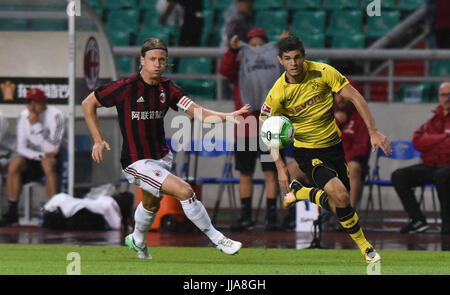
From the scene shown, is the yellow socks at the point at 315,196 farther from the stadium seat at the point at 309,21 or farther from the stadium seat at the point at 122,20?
the stadium seat at the point at 122,20

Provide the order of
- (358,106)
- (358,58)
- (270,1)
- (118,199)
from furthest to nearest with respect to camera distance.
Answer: (270,1)
(358,58)
(118,199)
(358,106)

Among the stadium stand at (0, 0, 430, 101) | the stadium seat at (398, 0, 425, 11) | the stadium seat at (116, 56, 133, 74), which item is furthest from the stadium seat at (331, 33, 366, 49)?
the stadium seat at (116, 56, 133, 74)

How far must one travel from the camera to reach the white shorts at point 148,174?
9.34 m

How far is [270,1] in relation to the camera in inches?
806

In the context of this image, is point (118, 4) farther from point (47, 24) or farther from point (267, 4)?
point (47, 24)

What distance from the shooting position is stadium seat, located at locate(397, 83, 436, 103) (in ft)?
55.8

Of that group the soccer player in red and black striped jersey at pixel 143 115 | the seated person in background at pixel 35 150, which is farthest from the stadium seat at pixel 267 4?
the soccer player in red and black striped jersey at pixel 143 115

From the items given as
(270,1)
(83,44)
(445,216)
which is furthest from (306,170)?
(270,1)

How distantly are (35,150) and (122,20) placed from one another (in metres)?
6.33

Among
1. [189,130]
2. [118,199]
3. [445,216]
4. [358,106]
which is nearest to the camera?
[358,106]

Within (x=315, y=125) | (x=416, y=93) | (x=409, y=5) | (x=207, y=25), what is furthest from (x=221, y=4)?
(x=315, y=125)

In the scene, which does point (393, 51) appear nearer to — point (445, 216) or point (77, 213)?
point (445, 216)

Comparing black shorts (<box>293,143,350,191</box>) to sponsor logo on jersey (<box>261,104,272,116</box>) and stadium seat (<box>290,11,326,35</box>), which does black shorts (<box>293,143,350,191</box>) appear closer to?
sponsor logo on jersey (<box>261,104,272,116</box>)

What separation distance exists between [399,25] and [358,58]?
8.61ft
